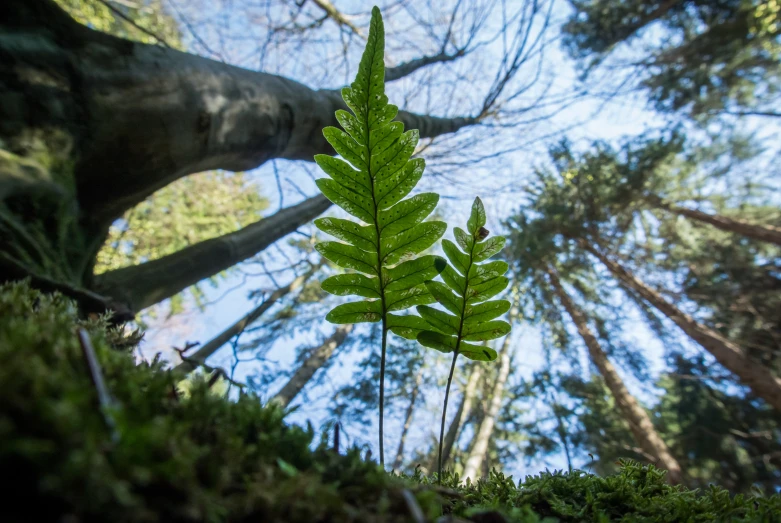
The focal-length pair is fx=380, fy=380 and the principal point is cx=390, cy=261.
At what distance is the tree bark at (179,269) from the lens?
1.84 metres

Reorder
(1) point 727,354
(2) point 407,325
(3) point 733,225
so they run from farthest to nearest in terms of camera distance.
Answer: (3) point 733,225
(1) point 727,354
(2) point 407,325

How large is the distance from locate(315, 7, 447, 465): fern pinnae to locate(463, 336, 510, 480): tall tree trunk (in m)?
6.30

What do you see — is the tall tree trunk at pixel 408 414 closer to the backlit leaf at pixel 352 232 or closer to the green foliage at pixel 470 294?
the green foliage at pixel 470 294

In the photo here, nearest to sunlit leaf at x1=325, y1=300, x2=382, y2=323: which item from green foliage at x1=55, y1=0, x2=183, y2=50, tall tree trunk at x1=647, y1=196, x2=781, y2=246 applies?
green foliage at x1=55, y1=0, x2=183, y2=50

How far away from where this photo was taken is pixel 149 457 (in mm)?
358

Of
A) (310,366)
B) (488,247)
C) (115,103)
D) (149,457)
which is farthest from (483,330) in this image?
(310,366)

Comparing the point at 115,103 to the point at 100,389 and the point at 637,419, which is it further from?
the point at 637,419

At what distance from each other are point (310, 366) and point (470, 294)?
6041mm

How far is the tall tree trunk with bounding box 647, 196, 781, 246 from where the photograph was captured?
7375 millimetres

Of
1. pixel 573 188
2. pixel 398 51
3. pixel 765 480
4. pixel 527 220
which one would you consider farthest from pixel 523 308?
pixel 765 480

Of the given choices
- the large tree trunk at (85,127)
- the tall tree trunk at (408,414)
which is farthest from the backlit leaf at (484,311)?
the tall tree trunk at (408,414)

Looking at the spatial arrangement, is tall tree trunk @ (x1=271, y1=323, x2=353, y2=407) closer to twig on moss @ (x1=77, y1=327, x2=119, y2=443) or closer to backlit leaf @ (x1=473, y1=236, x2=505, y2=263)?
backlit leaf @ (x1=473, y1=236, x2=505, y2=263)

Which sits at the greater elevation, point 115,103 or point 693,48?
point 693,48

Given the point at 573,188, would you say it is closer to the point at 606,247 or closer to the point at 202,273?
the point at 606,247
